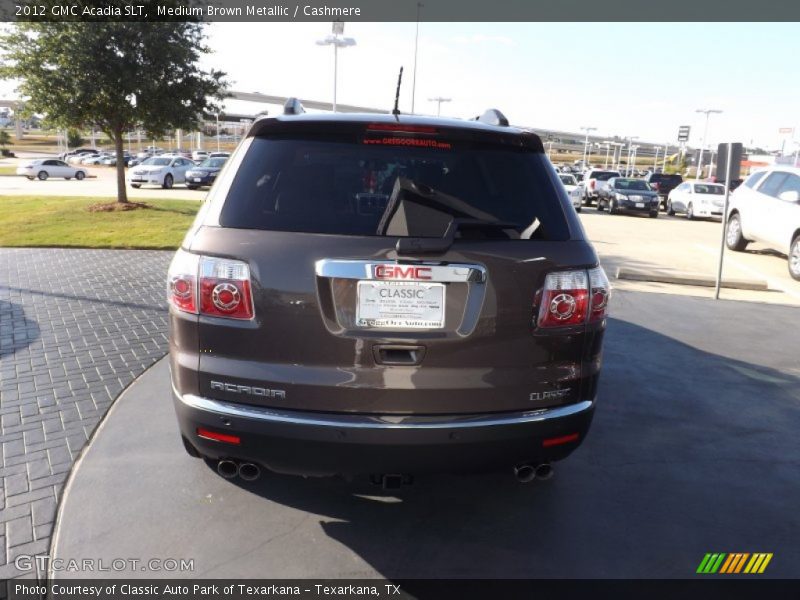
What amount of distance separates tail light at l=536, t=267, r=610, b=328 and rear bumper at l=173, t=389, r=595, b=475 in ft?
1.32

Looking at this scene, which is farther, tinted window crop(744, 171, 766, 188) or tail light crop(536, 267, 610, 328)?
tinted window crop(744, 171, 766, 188)

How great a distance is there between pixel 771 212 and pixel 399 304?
13.4m

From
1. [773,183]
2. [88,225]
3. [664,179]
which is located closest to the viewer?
[773,183]

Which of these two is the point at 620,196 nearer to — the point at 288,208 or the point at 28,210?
the point at 28,210

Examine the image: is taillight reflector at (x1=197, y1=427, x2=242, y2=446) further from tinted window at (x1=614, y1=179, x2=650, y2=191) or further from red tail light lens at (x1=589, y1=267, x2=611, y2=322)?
tinted window at (x1=614, y1=179, x2=650, y2=191)

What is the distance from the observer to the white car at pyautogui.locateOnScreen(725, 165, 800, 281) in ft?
40.1

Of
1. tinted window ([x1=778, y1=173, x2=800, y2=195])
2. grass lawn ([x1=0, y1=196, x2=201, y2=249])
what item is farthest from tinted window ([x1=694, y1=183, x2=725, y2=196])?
grass lawn ([x1=0, y1=196, x2=201, y2=249])

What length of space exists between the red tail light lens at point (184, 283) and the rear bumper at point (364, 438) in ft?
1.28

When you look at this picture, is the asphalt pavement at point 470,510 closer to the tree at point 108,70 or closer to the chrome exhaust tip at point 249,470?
the chrome exhaust tip at point 249,470

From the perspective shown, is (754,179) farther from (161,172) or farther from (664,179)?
(161,172)

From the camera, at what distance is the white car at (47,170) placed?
136 ft

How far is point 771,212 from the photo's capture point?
13297 millimetres

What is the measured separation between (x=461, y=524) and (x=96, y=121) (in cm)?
1747
